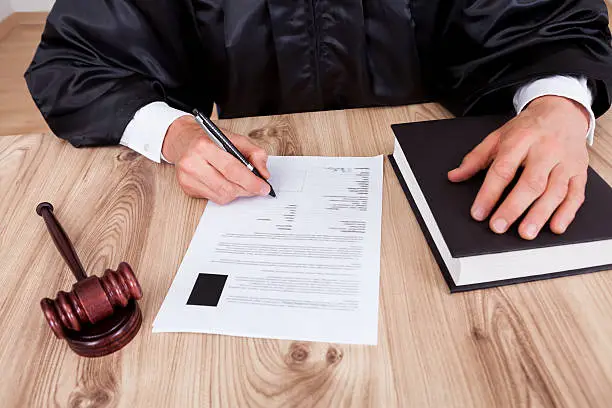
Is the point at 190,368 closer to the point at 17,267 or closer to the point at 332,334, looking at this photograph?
the point at 332,334

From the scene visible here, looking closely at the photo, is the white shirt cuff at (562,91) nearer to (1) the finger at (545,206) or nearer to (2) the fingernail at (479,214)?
(1) the finger at (545,206)

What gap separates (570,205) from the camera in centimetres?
69

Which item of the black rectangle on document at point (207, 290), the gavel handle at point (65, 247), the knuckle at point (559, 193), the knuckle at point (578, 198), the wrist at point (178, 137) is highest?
the knuckle at point (559, 193)

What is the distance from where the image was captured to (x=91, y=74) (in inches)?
40.3

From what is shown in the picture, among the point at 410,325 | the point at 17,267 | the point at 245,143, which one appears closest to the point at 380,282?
the point at 410,325

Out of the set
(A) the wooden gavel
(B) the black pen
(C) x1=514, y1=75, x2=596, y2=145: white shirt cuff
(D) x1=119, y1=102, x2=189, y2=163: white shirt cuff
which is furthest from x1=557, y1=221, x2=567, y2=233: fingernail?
(D) x1=119, y1=102, x2=189, y2=163: white shirt cuff

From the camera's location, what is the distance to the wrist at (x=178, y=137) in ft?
3.05

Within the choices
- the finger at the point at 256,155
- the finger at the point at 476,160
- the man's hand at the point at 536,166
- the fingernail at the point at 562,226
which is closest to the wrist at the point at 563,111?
the man's hand at the point at 536,166

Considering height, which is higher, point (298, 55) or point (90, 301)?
point (90, 301)

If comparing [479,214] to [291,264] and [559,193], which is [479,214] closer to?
[559,193]

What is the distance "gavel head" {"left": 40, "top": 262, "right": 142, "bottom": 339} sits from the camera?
60 cm

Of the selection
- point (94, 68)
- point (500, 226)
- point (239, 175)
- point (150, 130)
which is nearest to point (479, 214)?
point (500, 226)

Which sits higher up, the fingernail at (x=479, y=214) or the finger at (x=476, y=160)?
the fingernail at (x=479, y=214)

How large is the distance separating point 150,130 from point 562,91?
0.70 metres
